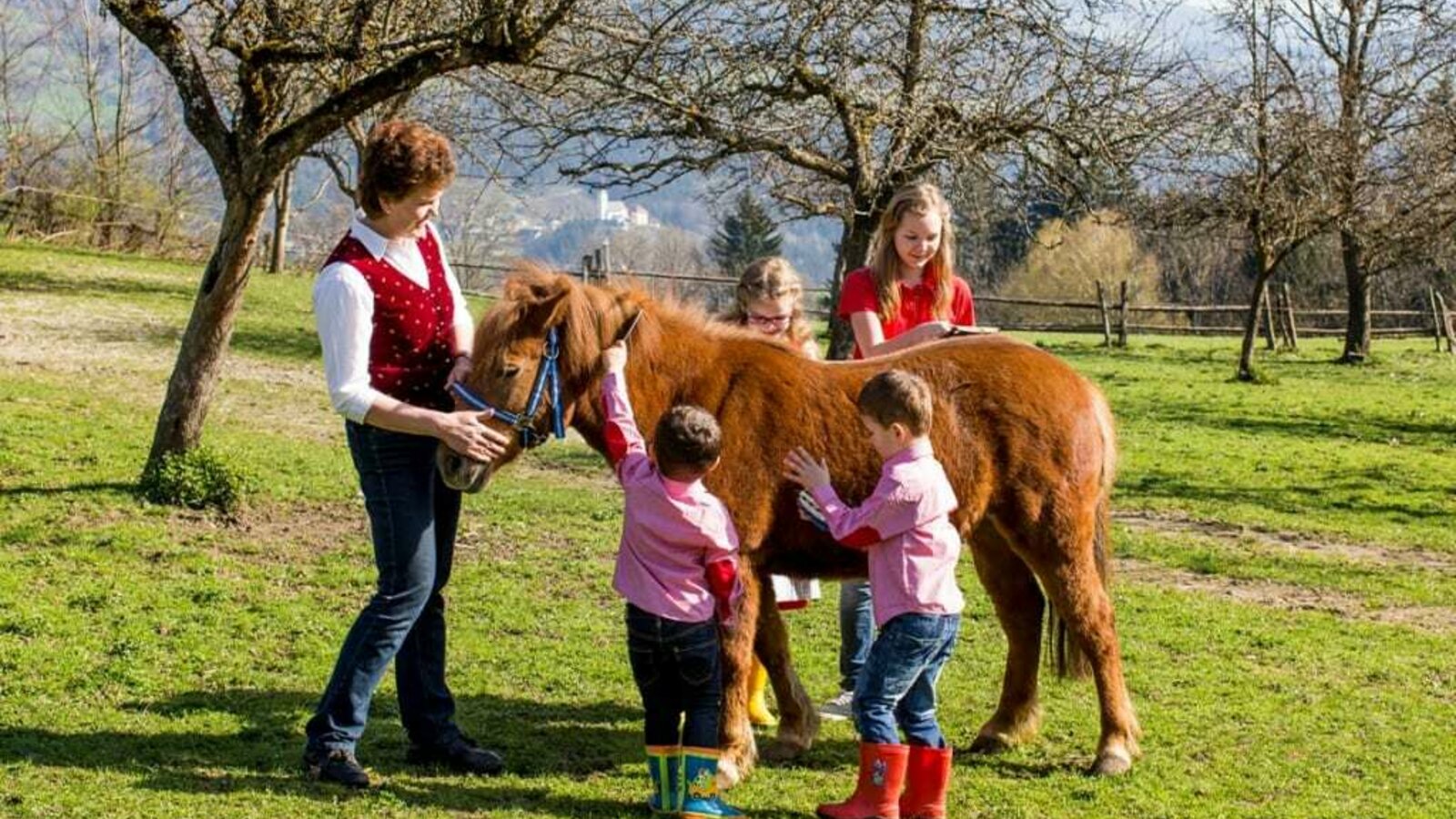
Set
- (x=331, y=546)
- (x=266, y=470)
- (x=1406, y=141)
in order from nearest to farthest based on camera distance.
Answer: (x=331, y=546), (x=266, y=470), (x=1406, y=141)

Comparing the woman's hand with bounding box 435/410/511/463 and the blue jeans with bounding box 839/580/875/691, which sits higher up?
the woman's hand with bounding box 435/410/511/463

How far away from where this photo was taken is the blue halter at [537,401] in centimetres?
470

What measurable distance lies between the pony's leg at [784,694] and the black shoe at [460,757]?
111 centimetres

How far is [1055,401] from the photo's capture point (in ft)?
17.9

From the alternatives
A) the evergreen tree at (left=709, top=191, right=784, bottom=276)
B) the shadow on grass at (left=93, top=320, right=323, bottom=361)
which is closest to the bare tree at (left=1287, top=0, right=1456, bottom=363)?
the shadow on grass at (left=93, top=320, right=323, bottom=361)

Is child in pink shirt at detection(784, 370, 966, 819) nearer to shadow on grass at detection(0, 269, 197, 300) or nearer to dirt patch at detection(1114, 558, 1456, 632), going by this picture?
dirt patch at detection(1114, 558, 1456, 632)

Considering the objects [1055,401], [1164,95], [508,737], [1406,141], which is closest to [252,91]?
[508,737]

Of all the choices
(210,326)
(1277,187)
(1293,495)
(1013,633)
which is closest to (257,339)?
(210,326)

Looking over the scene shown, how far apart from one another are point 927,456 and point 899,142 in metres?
10.1

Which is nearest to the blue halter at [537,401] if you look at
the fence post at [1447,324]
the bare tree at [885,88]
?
the bare tree at [885,88]

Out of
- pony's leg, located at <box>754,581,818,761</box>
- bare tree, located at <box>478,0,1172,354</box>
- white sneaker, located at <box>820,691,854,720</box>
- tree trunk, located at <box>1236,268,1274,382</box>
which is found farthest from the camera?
tree trunk, located at <box>1236,268,1274,382</box>

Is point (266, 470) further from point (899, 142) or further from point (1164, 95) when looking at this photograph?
point (1164, 95)

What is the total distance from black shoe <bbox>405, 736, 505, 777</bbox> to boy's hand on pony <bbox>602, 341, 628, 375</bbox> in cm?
154

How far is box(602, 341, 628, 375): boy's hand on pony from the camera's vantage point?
16.2 feet
